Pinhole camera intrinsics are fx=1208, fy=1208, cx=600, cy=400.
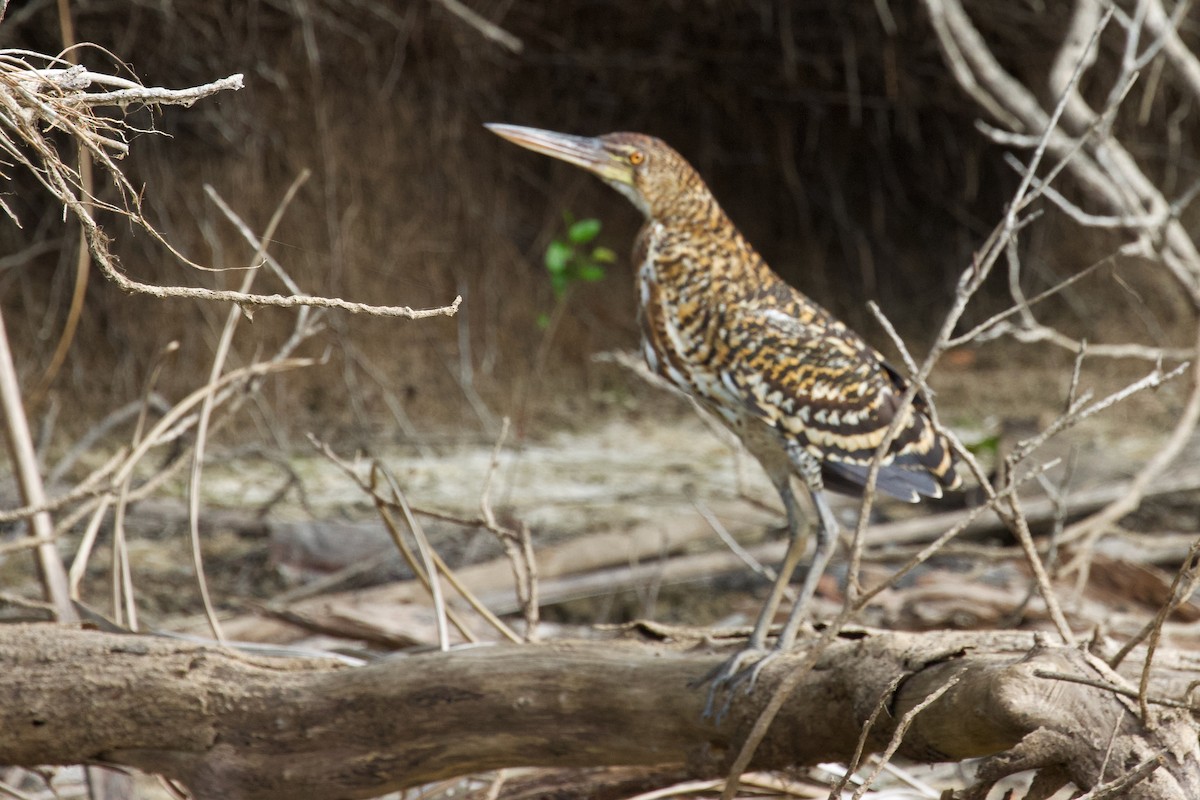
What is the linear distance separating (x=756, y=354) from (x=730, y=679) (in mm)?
713

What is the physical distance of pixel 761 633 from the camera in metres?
2.08

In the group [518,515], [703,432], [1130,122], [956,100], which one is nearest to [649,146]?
[518,515]

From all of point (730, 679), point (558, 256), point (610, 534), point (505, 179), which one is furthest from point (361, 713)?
point (505, 179)

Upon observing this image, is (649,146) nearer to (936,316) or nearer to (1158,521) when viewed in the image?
(1158,521)

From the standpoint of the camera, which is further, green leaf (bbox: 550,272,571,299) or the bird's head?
green leaf (bbox: 550,272,571,299)

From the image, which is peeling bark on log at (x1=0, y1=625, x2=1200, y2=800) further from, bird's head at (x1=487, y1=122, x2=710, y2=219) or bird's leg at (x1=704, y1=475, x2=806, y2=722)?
bird's head at (x1=487, y1=122, x2=710, y2=219)

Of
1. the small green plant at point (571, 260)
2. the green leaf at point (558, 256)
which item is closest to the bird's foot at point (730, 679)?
the small green plant at point (571, 260)

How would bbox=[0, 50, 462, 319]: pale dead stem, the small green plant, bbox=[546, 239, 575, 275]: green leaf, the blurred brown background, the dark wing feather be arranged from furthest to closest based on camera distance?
the blurred brown background → bbox=[546, 239, 575, 275]: green leaf → the small green plant → the dark wing feather → bbox=[0, 50, 462, 319]: pale dead stem

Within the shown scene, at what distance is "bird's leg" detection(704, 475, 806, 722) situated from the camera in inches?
74.2

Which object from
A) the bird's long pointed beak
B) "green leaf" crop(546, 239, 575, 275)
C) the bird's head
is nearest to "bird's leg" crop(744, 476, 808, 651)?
the bird's head

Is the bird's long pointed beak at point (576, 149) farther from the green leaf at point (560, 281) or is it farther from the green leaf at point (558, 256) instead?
the green leaf at point (560, 281)

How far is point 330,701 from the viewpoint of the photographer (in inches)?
77.5

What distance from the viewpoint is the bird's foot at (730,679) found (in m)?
1.87

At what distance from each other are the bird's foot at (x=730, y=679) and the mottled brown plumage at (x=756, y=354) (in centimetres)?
29
